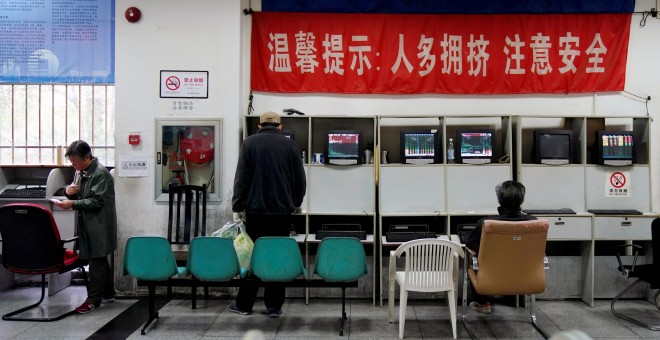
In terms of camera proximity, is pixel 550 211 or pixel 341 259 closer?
pixel 341 259

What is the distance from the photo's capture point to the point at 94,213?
4172 mm

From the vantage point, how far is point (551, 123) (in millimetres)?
5125

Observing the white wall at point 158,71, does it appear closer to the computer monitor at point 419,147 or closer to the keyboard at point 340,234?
the keyboard at point 340,234

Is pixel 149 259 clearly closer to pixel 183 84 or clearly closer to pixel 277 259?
pixel 277 259

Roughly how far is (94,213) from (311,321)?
6.73 feet

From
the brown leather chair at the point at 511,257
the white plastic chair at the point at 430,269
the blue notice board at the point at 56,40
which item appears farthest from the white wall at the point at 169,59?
the brown leather chair at the point at 511,257

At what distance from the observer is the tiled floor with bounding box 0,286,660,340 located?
12.2 feet

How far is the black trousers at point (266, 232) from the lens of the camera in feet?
13.1

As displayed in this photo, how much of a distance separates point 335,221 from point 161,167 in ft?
5.98

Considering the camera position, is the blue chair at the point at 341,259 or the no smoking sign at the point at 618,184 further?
the no smoking sign at the point at 618,184

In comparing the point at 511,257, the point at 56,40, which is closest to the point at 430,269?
the point at 511,257

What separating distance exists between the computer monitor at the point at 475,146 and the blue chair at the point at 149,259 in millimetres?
2786

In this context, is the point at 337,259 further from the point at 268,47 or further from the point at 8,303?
the point at 8,303

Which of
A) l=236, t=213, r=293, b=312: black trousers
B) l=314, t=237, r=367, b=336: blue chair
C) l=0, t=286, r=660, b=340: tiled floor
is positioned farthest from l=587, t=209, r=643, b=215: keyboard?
l=236, t=213, r=293, b=312: black trousers
